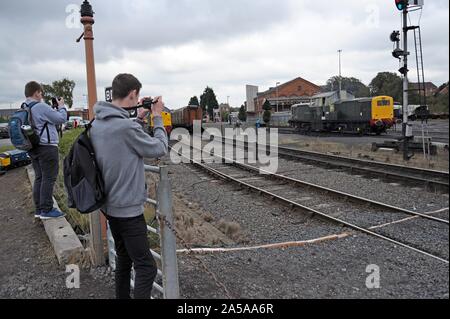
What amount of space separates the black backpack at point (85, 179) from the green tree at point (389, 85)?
27521 millimetres

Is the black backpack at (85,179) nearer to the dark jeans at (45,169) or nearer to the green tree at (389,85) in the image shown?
the dark jeans at (45,169)

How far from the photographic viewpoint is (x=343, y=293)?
127 inches

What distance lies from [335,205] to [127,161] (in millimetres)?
5728

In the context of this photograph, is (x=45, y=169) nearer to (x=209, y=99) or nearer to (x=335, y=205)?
(x=335, y=205)

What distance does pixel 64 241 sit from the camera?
179 inches

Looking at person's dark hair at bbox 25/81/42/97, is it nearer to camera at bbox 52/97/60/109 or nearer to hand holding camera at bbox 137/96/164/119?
camera at bbox 52/97/60/109

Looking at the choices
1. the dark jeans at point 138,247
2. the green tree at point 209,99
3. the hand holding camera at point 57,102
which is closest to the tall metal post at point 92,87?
the hand holding camera at point 57,102

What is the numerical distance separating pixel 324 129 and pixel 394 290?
1084 inches

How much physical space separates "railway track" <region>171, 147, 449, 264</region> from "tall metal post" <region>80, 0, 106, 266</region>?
3437mm

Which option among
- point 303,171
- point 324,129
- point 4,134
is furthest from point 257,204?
point 4,134

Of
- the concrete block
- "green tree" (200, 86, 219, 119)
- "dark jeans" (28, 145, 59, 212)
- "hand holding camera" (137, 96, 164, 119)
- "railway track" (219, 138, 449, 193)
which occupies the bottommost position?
the concrete block

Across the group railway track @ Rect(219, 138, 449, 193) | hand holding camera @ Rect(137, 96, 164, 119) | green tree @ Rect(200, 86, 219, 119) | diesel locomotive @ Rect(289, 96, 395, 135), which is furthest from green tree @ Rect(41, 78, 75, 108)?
green tree @ Rect(200, 86, 219, 119)

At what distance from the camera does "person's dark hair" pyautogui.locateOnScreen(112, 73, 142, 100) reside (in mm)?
2743
